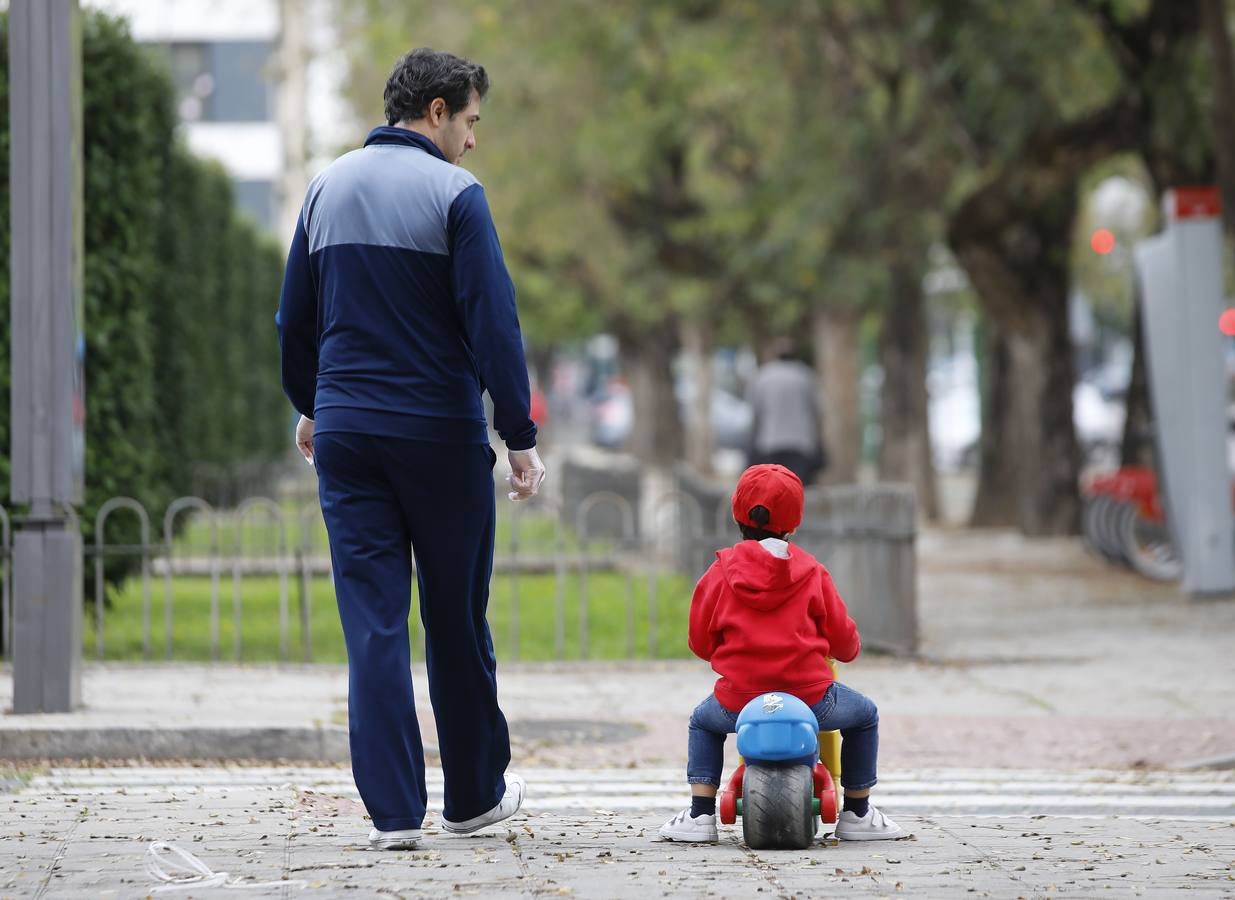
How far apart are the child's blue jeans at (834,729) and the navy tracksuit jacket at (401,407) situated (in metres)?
0.68

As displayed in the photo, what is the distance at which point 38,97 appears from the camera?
7.81 metres

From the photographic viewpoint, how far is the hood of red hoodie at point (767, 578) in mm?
5270

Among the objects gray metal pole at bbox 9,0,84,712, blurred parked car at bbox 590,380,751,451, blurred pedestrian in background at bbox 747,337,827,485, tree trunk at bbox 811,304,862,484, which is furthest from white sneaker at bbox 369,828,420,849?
blurred parked car at bbox 590,380,751,451

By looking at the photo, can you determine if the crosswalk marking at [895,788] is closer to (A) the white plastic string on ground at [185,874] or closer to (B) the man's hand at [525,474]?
(A) the white plastic string on ground at [185,874]

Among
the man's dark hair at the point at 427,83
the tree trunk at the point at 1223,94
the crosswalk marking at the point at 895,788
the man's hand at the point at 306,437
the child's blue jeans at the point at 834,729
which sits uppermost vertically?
the tree trunk at the point at 1223,94

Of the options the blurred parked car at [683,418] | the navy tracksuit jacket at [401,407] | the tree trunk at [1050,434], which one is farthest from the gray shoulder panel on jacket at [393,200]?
the blurred parked car at [683,418]

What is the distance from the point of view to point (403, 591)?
16.9 feet

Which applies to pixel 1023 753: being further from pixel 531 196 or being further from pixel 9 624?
pixel 531 196

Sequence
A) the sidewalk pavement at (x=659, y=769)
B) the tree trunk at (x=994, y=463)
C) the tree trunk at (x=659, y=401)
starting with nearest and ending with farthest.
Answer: the sidewalk pavement at (x=659, y=769), the tree trunk at (x=994, y=463), the tree trunk at (x=659, y=401)

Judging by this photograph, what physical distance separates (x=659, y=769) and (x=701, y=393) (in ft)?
106

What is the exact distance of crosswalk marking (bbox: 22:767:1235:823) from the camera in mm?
6559

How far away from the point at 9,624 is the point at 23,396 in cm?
231

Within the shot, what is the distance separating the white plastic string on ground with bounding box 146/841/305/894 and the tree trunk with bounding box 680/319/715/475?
3160cm

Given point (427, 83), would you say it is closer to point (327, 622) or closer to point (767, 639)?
point (767, 639)
